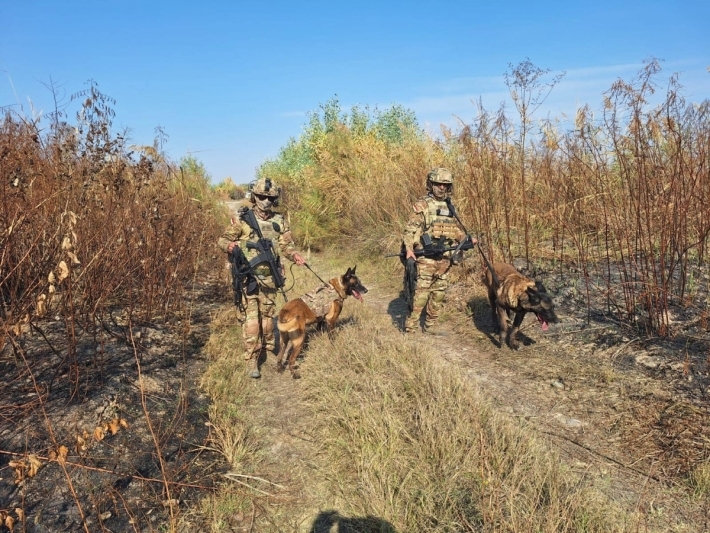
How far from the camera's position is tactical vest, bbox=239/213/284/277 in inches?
182

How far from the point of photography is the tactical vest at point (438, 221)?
5277mm

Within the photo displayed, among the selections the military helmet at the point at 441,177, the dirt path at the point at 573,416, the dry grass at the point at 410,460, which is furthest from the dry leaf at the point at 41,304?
the military helmet at the point at 441,177

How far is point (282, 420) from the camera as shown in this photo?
3.76m

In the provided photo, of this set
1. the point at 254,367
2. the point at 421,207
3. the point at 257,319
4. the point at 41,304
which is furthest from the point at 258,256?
the point at 41,304

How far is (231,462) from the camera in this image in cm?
312

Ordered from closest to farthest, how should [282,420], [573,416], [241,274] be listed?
[573,416] < [282,420] < [241,274]

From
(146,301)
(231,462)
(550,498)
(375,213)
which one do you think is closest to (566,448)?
(550,498)

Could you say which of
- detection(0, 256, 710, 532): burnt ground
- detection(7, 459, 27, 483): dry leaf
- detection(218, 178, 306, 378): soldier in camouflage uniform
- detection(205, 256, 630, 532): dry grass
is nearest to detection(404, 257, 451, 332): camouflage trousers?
detection(0, 256, 710, 532): burnt ground

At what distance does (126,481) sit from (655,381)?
14.5 feet

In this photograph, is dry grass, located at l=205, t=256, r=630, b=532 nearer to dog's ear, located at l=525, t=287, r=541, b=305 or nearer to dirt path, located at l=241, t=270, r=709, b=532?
dirt path, located at l=241, t=270, r=709, b=532

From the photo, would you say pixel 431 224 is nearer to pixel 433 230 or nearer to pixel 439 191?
pixel 433 230

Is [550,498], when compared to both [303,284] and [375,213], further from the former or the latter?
[375,213]

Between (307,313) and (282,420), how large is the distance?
4.85ft

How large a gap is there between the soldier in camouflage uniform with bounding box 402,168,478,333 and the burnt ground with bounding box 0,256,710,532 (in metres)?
0.87
